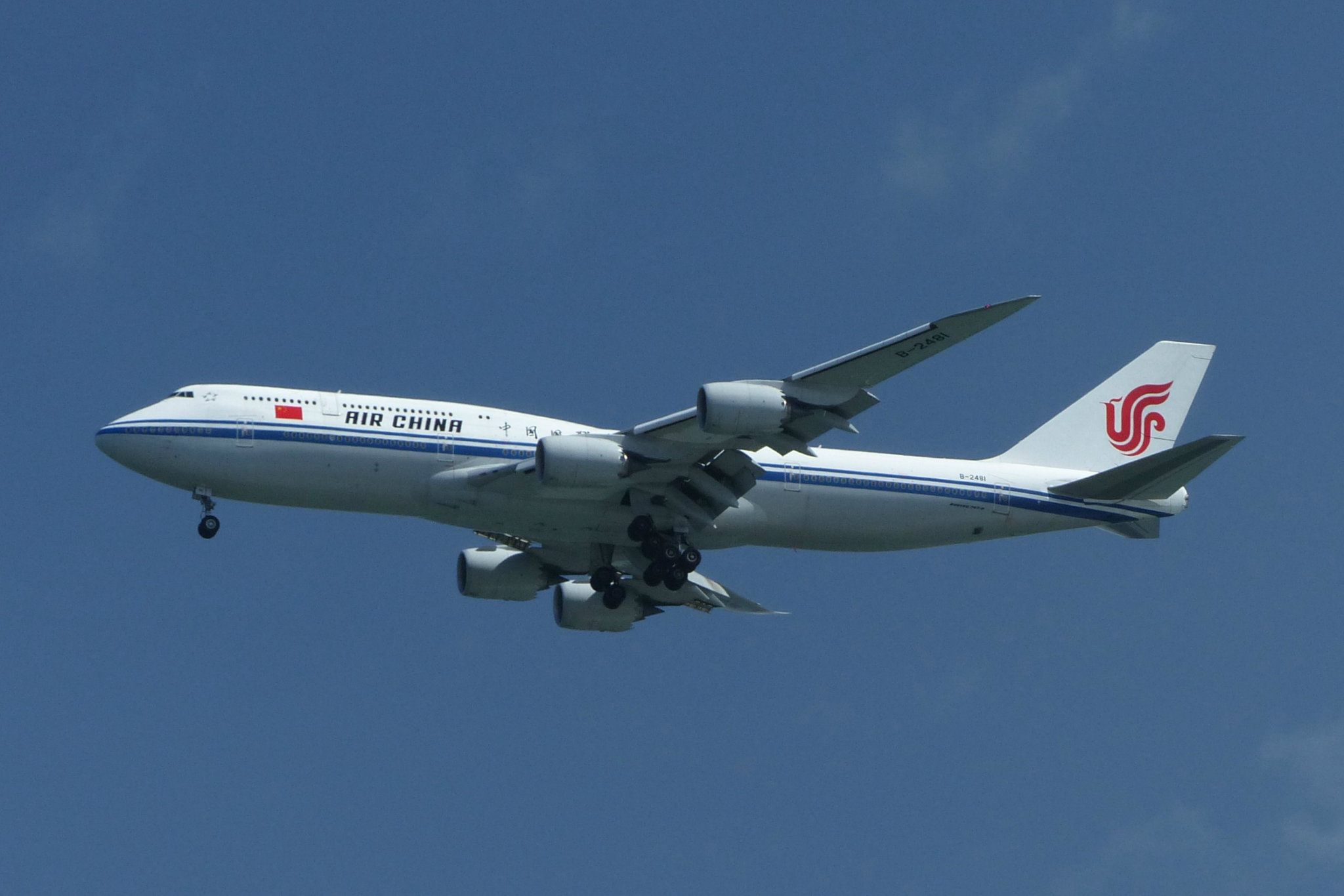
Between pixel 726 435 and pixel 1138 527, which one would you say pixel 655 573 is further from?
pixel 1138 527

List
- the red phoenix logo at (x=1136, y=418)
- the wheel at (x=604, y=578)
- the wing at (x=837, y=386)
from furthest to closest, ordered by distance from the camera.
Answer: the red phoenix logo at (x=1136, y=418) < the wheel at (x=604, y=578) < the wing at (x=837, y=386)

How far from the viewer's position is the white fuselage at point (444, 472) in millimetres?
43469

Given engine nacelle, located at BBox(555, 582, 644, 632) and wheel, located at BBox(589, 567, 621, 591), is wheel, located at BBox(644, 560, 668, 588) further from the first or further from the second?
engine nacelle, located at BBox(555, 582, 644, 632)

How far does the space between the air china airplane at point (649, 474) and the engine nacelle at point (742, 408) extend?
39mm

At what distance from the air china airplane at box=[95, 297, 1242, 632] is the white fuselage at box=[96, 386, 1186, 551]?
0.16 ft

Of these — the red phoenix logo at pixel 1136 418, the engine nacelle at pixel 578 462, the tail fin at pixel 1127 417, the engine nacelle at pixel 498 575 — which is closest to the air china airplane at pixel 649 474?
the engine nacelle at pixel 578 462

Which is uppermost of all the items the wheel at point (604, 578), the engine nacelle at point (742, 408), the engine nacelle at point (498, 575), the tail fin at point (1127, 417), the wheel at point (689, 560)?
the tail fin at point (1127, 417)

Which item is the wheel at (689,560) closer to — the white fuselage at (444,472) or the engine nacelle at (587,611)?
the white fuselage at (444,472)

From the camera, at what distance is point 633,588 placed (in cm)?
5075

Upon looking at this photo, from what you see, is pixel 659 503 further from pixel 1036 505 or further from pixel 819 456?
pixel 1036 505

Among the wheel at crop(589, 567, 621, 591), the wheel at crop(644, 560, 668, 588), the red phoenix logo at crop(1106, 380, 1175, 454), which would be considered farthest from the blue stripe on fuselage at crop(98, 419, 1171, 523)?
the wheel at crop(589, 567, 621, 591)

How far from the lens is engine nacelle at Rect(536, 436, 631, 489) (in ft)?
138

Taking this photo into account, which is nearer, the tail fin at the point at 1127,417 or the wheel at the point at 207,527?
the wheel at the point at 207,527

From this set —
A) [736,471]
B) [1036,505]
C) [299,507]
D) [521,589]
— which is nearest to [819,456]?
[736,471]
